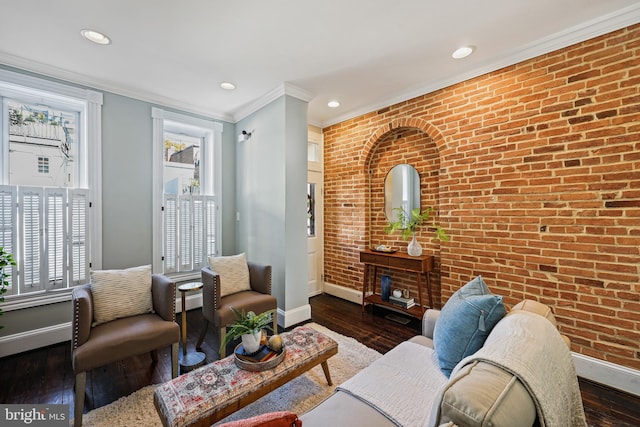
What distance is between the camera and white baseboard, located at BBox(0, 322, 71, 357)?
2.44m

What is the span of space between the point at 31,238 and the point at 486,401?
12.3ft

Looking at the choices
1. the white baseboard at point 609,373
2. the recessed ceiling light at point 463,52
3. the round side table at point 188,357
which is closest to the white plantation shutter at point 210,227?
the round side table at point 188,357

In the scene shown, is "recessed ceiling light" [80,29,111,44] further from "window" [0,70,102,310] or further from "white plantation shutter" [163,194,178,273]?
"white plantation shutter" [163,194,178,273]

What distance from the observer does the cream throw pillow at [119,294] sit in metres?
2.11

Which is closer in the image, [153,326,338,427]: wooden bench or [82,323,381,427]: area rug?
[153,326,338,427]: wooden bench

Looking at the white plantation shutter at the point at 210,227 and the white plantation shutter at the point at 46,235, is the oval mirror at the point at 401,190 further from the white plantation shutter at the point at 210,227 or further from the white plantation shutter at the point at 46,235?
the white plantation shutter at the point at 46,235

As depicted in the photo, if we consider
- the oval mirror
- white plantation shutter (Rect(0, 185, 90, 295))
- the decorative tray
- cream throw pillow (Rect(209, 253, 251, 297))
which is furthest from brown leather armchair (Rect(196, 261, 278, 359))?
the oval mirror

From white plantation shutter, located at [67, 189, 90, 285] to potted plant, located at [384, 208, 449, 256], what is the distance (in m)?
3.48

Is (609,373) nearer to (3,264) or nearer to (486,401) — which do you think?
(486,401)

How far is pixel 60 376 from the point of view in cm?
214

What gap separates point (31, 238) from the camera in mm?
2580

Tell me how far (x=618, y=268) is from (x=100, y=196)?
4803mm

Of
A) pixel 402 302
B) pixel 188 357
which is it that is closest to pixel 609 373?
pixel 402 302

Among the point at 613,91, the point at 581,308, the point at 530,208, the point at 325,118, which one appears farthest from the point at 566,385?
the point at 325,118
